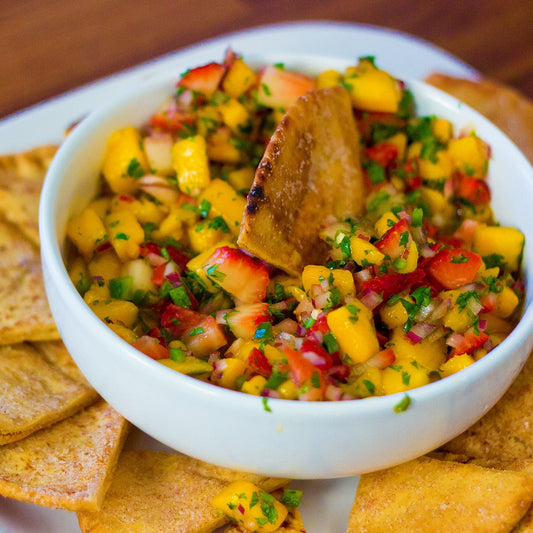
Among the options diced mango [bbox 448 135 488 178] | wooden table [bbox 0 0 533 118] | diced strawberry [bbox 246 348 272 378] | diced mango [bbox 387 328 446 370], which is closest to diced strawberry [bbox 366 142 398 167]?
diced mango [bbox 448 135 488 178]

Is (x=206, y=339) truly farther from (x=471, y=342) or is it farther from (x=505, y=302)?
(x=505, y=302)

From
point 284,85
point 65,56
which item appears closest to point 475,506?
point 284,85

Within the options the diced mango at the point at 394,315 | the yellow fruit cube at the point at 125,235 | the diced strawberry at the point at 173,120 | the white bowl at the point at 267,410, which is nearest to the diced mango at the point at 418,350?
the diced mango at the point at 394,315

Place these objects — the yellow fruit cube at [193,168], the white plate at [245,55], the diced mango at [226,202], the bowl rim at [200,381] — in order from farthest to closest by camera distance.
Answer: the white plate at [245,55]
the yellow fruit cube at [193,168]
the diced mango at [226,202]
the bowl rim at [200,381]

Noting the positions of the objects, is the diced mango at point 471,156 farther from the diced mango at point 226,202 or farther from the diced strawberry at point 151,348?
the diced strawberry at point 151,348

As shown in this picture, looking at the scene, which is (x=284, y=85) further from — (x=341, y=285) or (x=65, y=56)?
(x=65, y=56)

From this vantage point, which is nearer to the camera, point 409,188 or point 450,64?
point 409,188

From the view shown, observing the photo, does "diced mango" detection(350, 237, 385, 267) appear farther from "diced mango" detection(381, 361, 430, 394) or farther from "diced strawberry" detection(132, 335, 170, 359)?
"diced strawberry" detection(132, 335, 170, 359)
